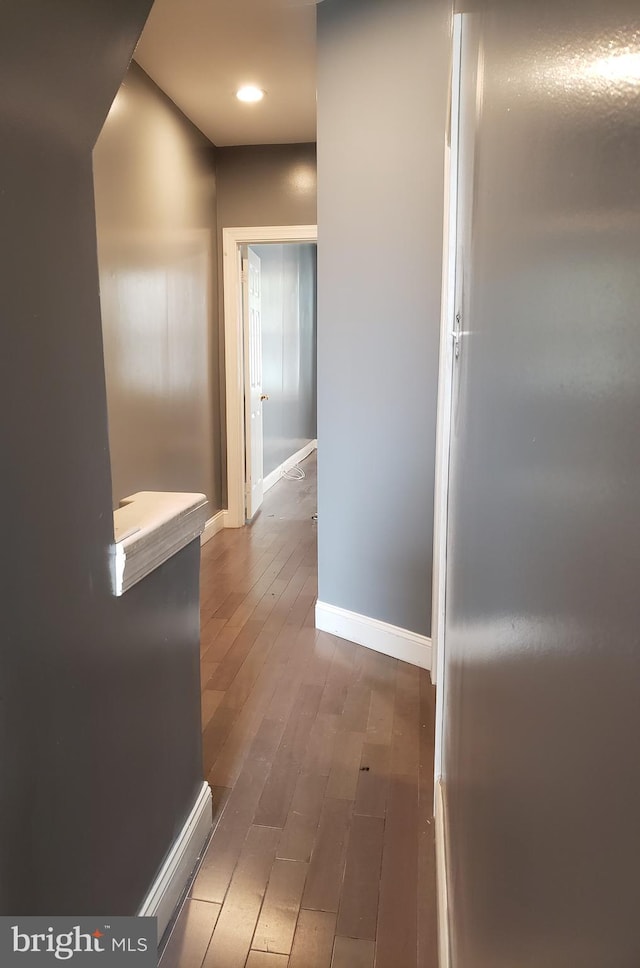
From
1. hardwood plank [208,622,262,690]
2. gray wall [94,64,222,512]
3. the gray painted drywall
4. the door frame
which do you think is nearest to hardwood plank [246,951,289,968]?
hardwood plank [208,622,262,690]

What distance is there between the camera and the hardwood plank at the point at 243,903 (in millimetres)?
1325

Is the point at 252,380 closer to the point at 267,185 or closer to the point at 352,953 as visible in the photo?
the point at 267,185

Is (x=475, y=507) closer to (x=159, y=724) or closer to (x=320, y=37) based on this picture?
(x=159, y=724)

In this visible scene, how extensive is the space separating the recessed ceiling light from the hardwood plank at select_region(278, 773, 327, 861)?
347 cm

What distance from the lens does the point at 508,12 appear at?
772 mm

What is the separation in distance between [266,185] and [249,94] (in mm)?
883

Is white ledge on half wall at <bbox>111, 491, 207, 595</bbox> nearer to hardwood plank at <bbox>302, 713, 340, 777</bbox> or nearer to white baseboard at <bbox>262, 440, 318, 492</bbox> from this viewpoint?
hardwood plank at <bbox>302, 713, 340, 777</bbox>

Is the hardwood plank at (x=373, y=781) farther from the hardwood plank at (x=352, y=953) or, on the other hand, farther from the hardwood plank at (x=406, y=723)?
the hardwood plank at (x=352, y=953)

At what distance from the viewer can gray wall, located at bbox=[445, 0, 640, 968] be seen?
36 cm

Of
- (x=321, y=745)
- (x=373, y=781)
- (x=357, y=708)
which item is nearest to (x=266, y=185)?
(x=357, y=708)

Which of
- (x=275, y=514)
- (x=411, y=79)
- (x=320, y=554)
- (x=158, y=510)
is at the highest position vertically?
(x=411, y=79)

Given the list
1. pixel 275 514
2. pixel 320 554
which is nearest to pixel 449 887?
pixel 320 554

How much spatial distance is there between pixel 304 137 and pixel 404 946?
175 inches

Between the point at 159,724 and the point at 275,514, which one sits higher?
the point at 159,724
